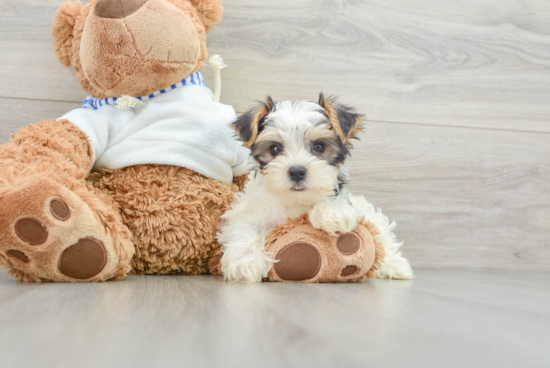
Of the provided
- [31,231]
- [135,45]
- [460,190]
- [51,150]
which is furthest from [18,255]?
[460,190]

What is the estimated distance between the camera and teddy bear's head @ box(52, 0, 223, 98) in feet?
4.00

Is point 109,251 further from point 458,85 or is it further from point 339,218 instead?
point 458,85

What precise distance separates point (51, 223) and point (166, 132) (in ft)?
1.55

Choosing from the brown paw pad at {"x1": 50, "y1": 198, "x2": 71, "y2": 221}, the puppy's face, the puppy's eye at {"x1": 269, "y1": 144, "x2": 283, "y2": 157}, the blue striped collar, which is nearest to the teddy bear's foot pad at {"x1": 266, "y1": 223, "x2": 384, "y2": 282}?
the puppy's face

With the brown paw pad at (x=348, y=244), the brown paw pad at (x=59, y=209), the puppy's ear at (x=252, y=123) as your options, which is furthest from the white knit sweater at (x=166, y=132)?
the brown paw pad at (x=348, y=244)

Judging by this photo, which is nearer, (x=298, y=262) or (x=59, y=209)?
(x=59, y=209)

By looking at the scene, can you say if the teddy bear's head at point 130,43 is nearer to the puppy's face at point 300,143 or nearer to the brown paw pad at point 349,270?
the puppy's face at point 300,143

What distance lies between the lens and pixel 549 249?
193 cm

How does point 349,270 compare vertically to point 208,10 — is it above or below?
below

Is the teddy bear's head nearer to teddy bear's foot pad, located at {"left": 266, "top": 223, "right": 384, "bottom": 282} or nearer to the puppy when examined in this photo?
the puppy

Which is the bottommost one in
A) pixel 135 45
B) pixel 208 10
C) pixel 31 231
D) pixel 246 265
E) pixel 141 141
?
pixel 246 265

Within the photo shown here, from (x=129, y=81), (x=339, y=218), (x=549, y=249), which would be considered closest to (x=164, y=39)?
(x=129, y=81)

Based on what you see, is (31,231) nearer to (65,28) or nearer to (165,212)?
(165,212)

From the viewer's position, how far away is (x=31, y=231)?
3.06 feet
